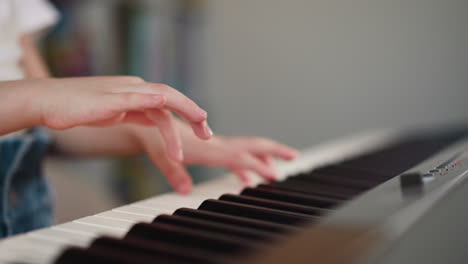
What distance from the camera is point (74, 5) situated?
6.68ft

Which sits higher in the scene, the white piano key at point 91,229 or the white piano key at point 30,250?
the white piano key at point 30,250

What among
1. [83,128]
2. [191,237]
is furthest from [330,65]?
[191,237]

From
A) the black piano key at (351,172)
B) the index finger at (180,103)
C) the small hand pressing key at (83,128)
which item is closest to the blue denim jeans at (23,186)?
the small hand pressing key at (83,128)

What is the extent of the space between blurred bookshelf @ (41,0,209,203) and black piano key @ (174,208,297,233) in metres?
1.68

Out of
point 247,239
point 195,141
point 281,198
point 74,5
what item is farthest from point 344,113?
point 247,239

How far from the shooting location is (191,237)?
1.38 feet

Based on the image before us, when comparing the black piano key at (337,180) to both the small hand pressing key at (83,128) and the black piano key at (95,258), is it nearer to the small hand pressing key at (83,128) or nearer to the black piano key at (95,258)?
the small hand pressing key at (83,128)

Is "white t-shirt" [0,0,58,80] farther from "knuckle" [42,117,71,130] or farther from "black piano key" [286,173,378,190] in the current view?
"black piano key" [286,173,378,190]

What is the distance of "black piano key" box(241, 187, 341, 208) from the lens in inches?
23.1

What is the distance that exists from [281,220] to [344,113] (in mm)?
2363

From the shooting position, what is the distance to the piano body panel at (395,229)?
0.33 metres

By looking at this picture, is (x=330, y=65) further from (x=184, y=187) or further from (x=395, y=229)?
(x=395, y=229)

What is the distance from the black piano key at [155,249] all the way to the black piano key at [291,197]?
0.74 ft

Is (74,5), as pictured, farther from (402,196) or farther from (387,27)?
(402,196)
